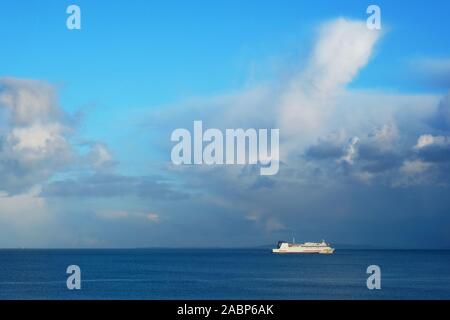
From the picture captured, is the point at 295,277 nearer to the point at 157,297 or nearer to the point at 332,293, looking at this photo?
the point at 332,293

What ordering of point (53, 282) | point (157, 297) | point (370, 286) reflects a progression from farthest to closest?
point (53, 282)
point (370, 286)
point (157, 297)

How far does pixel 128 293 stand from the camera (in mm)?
87812

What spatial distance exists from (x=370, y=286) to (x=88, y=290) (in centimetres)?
4413

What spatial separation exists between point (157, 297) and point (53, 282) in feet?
104

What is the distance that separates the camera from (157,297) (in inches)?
3228
